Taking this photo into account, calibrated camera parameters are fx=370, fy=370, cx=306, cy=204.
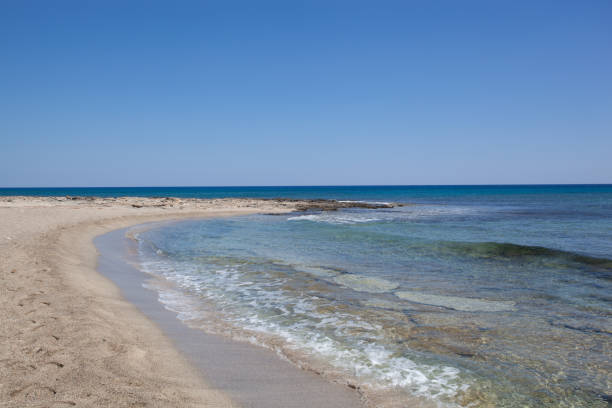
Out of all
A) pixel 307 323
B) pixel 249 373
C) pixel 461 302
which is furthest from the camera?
pixel 461 302

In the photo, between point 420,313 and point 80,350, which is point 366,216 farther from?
point 80,350

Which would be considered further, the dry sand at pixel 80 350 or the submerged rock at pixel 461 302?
the submerged rock at pixel 461 302

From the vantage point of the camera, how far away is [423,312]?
756 cm

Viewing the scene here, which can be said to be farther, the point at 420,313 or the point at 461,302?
the point at 461,302

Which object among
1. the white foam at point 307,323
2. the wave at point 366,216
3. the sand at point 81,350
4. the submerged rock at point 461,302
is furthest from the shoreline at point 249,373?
the wave at point 366,216

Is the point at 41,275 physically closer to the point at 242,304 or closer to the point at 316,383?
the point at 242,304

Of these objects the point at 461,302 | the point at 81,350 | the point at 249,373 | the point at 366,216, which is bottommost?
the point at 461,302

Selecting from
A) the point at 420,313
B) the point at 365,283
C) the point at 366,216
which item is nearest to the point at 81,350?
the point at 420,313

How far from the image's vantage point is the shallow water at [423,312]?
479 cm

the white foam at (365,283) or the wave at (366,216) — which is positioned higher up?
the wave at (366,216)

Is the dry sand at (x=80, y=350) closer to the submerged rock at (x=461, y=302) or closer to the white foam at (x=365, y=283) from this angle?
the white foam at (x=365, y=283)

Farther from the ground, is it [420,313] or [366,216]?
[366,216]

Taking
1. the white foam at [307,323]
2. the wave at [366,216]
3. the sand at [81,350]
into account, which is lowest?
the white foam at [307,323]

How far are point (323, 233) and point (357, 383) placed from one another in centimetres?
1762
